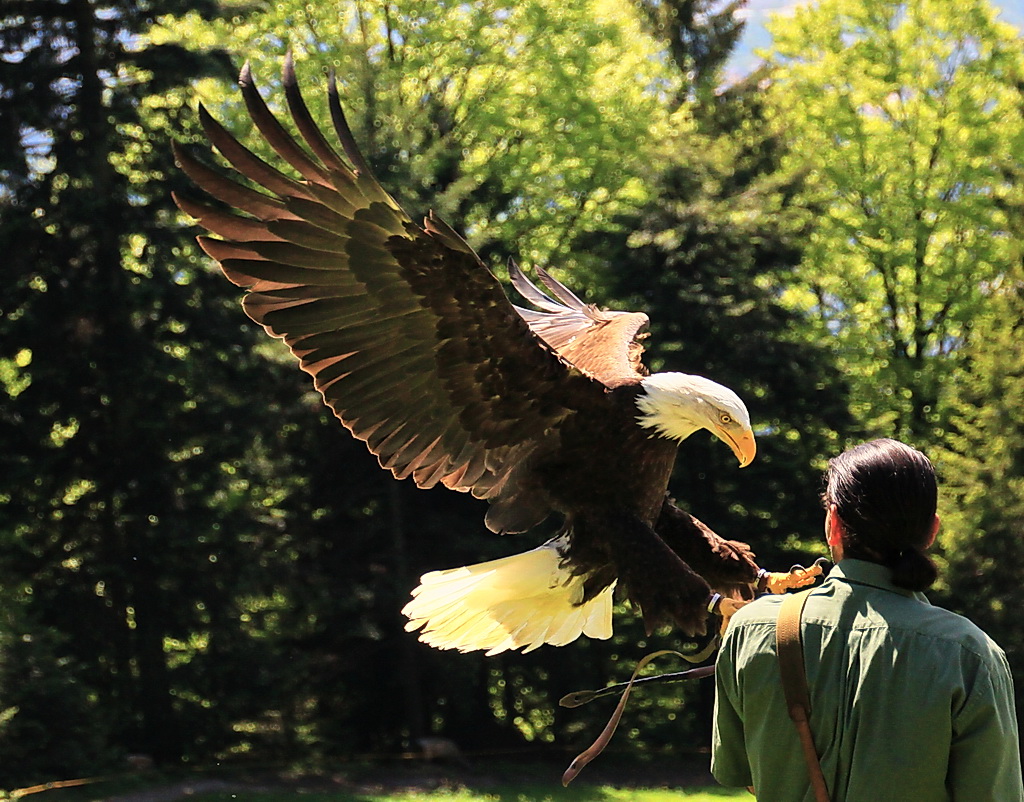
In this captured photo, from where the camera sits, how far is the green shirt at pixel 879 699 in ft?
5.63

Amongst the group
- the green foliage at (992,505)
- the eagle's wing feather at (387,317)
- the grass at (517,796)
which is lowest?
the grass at (517,796)

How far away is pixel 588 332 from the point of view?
16.3 feet

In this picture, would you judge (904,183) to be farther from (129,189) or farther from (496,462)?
(496,462)

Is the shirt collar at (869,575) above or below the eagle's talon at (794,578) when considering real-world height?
above

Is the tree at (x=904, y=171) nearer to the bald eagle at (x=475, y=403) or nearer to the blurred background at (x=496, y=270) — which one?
the blurred background at (x=496, y=270)

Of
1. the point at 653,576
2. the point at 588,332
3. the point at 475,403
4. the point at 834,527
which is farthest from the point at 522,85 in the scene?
the point at 834,527

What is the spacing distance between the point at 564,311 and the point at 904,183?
12755 mm

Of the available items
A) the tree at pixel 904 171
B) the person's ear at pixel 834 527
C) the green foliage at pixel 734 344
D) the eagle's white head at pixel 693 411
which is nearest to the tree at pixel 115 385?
the green foliage at pixel 734 344

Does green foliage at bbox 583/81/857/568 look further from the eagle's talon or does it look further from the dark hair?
the dark hair

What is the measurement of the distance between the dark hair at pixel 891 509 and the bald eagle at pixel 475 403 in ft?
5.54

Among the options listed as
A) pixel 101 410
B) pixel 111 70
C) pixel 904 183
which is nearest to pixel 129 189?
pixel 111 70

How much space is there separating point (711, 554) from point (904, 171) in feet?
46.8

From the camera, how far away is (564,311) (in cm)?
547

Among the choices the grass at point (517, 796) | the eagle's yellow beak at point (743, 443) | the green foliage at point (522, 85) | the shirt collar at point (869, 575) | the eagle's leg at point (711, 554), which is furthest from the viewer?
the green foliage at point (522, 85)
